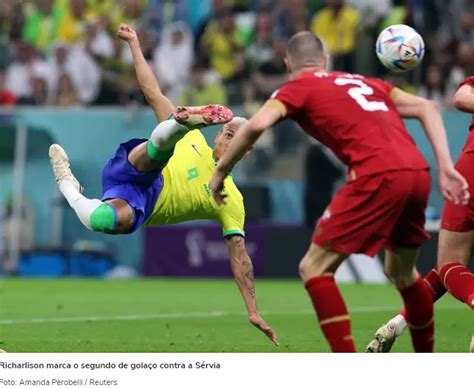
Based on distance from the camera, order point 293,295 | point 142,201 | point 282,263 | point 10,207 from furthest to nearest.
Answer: point 10,207 → point 282,263 → point 293,295 → point 142,201

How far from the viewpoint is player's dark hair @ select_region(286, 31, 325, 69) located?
7.71 metres

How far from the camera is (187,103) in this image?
69.0 feet

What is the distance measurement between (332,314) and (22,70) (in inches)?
682

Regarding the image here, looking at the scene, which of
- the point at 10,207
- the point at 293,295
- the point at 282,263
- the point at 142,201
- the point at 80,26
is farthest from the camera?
the point at 80,26

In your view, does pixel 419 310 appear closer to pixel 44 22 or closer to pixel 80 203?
pixel 80 203

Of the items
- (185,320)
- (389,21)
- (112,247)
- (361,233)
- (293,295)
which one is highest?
(361,233)

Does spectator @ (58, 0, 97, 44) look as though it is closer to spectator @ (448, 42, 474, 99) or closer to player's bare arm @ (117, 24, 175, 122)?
spectator @ (448, 42, 474, 99)

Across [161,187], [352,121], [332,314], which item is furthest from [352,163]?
[161,187]

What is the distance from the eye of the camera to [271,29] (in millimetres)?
21953

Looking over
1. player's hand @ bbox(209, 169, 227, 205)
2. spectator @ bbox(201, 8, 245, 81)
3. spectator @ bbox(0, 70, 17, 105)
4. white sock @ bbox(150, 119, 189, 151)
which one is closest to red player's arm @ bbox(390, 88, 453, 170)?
player's hand @ bbox(209, 169, 227, 205)
